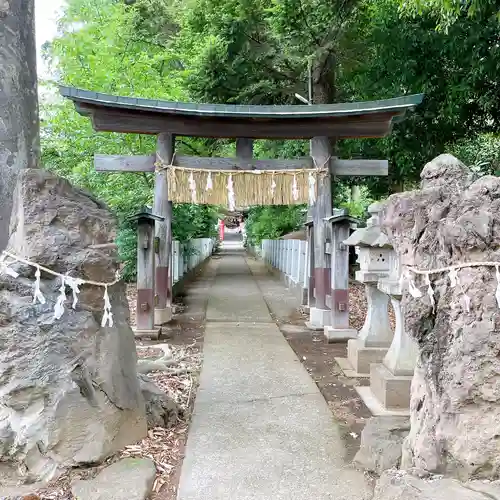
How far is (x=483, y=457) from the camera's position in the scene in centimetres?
225

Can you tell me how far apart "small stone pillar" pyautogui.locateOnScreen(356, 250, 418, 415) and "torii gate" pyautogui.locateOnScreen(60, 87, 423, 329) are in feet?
10.1

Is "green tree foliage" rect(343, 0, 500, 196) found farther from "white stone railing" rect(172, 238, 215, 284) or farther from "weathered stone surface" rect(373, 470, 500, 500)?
"weathered stone surface" rect(373, 470, 500, 500)

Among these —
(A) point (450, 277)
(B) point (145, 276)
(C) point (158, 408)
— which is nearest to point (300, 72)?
(B) point (145, 276)

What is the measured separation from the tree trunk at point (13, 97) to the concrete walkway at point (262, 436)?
2.09 metres

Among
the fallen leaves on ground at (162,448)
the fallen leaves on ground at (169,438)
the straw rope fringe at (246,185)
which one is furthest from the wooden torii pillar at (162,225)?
the fallen leaves on ground at (162,448)

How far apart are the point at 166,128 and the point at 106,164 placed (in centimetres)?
117

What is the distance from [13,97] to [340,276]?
5.43 m

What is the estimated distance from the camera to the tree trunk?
11.0 feet

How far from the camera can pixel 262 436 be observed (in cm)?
372

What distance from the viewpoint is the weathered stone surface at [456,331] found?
2.30 meters

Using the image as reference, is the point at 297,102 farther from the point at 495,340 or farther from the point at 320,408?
the point at 495,340

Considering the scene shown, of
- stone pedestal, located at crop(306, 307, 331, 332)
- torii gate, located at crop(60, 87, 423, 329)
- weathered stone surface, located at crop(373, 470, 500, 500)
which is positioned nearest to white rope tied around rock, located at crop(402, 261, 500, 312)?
weathered stone surface, located at crop(373, 470, 500, 500)

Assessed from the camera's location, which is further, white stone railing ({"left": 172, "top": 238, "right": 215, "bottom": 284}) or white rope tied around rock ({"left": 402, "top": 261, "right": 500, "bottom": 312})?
white stone railing ({"left": 172, "top": 238, "right": 215, "bottom": 284})

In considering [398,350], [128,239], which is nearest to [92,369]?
[398,350]
